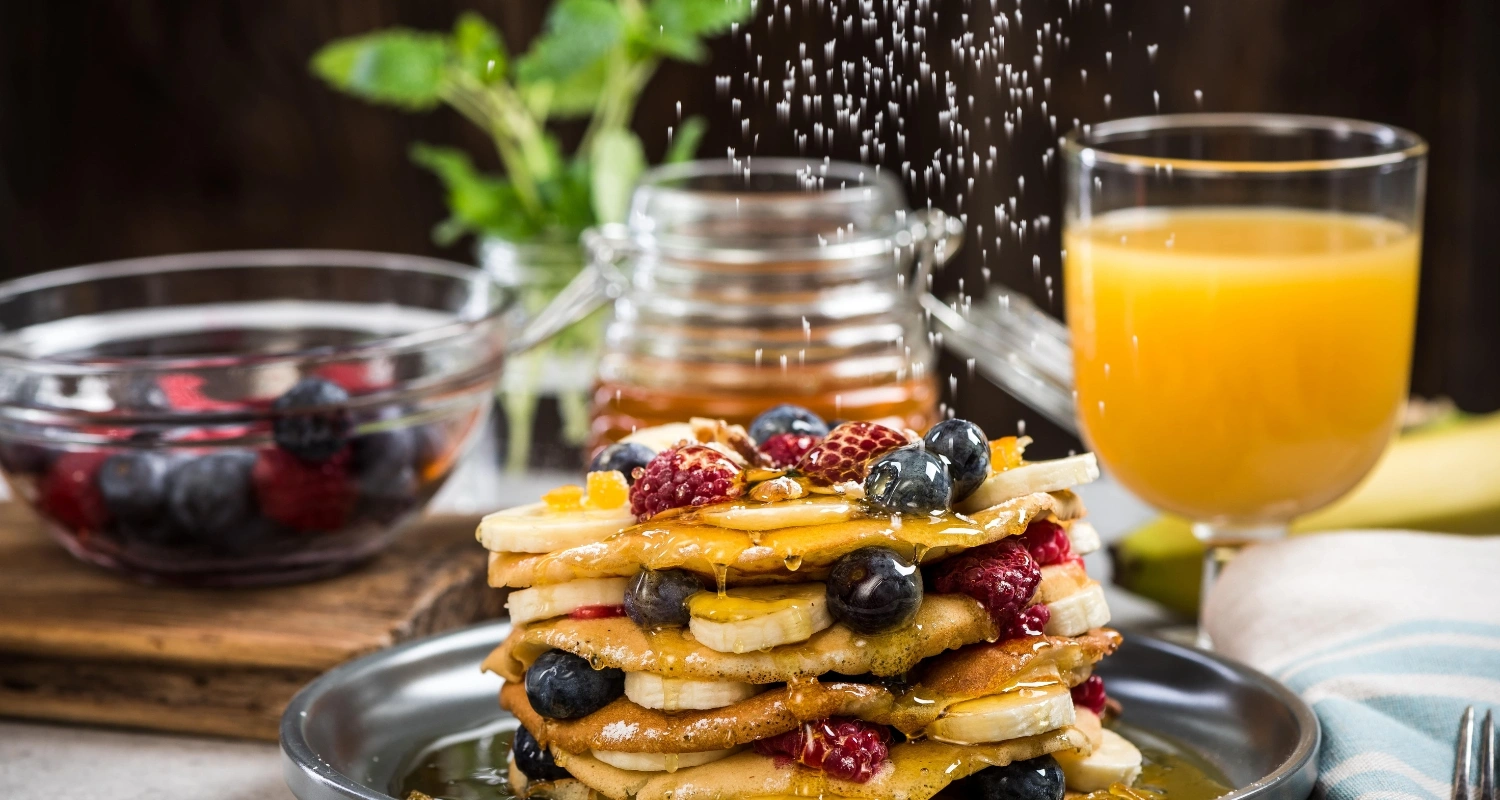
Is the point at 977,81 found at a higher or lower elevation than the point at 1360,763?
higher

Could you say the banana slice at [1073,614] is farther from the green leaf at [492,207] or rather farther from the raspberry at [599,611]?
the green leaf at [492,207]

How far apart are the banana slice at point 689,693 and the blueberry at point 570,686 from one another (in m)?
0.04

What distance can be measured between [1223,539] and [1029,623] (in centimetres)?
71

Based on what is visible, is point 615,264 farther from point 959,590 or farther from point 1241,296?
point 959,590

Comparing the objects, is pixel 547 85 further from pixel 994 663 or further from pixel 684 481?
pixel 994 663

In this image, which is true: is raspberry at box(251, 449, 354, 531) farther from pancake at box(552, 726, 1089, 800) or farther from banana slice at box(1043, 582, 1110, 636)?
banana slice at box(1043, 582, 1110, 636)

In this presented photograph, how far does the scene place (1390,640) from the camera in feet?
4.60

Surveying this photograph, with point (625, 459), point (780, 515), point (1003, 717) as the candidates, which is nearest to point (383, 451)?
point (625, 459)

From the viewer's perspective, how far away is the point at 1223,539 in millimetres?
1766

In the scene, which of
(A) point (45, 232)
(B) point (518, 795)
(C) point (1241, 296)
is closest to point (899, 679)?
(B) point (518, 795)

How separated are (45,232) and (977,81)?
2.45m

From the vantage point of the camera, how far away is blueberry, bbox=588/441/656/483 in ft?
4.12

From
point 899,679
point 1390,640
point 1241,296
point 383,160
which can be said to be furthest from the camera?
point 383,160

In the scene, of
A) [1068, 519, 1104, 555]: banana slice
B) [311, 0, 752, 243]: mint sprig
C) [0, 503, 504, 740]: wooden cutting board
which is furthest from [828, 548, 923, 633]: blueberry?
[311, 0, 752, 243]: mint sprig
